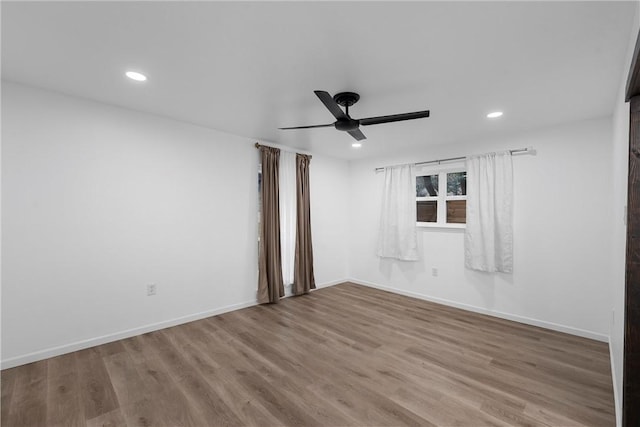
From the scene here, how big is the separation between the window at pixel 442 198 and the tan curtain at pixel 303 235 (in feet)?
6.05

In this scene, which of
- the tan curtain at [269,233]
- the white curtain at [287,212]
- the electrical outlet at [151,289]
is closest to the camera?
the electrical outlet at [151,289]

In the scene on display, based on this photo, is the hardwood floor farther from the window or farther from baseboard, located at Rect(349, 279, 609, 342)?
the window

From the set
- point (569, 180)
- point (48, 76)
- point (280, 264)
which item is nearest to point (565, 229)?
point (569, 180)

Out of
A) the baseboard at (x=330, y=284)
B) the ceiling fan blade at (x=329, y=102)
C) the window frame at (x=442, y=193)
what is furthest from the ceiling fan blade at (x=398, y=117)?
the baseboard at (x=330, y=284)

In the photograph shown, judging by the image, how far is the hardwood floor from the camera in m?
1.82

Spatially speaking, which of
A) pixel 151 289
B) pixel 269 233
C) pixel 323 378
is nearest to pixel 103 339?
pixel 151 289

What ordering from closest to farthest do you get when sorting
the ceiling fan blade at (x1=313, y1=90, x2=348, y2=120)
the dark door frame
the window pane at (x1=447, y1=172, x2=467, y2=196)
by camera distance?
1. the dark door frame
2. the ceiling fan blade at (x1=313, y1=90, x2=348, y2=120)
3. the window pane at (x1=447, y1=172, x2=467, y2=196)

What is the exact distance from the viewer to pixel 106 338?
2814 millimetres

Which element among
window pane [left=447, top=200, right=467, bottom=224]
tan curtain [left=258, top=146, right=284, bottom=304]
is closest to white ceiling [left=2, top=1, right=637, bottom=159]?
tan curtain [left=258, top=146, right=284, bottom=304]

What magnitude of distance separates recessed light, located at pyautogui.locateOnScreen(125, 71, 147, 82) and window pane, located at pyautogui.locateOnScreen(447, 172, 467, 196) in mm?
4030

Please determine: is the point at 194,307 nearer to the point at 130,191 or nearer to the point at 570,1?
the point at 130,191

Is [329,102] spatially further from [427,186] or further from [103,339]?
[103,339]

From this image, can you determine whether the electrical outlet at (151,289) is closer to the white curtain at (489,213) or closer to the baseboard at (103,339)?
the baseboard at (103,339)

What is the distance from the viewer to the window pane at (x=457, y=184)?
4.12 m
